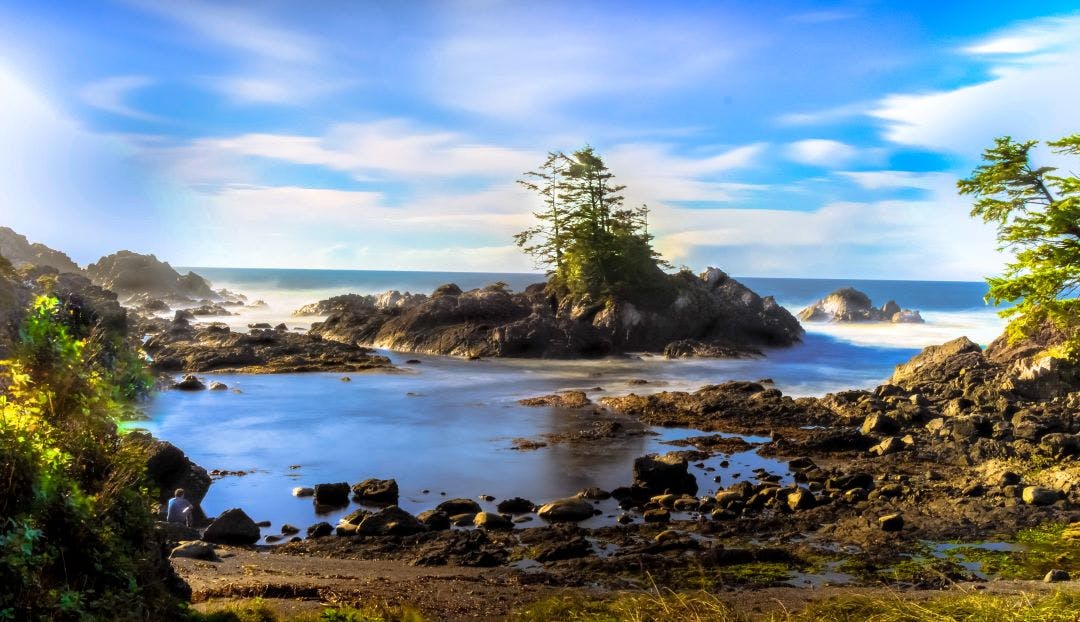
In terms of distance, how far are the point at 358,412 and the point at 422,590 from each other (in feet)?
67.9

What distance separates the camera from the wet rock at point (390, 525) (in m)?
15.6

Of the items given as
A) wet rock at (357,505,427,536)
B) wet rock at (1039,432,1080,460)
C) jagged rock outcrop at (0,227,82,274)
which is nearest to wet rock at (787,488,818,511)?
wet rock at (1039,432,1080,460)

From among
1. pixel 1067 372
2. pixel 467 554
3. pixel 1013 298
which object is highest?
pixel 1013 298

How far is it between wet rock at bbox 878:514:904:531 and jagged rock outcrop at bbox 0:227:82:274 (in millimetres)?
95456

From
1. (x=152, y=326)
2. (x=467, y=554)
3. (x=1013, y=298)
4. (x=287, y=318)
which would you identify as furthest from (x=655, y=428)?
(x=287, y=318)

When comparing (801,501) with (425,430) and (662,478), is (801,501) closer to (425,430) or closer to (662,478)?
(662,478)

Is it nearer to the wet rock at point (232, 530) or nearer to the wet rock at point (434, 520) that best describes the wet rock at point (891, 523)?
the wet rock at point (434, 520)

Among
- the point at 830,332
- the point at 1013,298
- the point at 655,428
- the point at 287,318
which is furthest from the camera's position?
the point at 287,318

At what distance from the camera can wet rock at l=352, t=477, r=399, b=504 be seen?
18344 millimetres

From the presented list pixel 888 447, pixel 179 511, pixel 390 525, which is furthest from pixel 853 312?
pixel 179 511

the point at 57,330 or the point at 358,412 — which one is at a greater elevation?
the point at 57,330

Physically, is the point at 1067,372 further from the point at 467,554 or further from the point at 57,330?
the point at 57,330

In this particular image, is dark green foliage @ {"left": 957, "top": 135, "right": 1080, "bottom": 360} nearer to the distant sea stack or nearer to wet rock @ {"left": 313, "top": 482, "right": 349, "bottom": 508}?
wet rock @ {"left": 313, "top": 482, "right": 349, "bottom": 508}

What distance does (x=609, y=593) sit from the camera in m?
11.7
